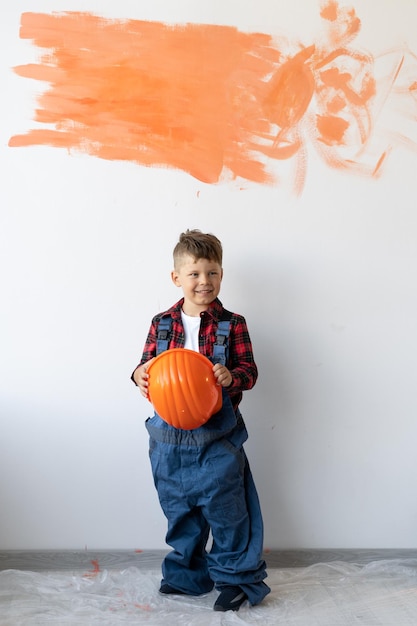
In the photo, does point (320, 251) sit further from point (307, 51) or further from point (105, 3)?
point (105, 3)

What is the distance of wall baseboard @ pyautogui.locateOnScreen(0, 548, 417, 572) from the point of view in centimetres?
232

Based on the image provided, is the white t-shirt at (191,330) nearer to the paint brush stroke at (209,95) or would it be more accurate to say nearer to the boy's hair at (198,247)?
the boy's hair at (198,247)

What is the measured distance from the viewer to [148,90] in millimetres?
2248

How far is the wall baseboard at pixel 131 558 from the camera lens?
7.62 ft

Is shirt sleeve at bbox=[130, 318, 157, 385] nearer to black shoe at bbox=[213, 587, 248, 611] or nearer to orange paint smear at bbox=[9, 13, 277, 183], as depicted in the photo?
orange paint smear at bbox=[9, 13, 277, 183]

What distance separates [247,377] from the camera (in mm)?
2076

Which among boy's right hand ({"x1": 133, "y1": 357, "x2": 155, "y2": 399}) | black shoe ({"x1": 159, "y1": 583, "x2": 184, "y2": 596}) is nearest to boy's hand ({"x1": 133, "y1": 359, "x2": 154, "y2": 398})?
boy's right hand ({"x1": 133, "y1": 357, "x2": 155, "y2": 399})

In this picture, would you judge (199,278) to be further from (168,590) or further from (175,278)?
(168,590)

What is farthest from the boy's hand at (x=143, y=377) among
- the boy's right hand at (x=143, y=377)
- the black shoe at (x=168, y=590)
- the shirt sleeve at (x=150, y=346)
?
the black shoe at (x=168, y=590)

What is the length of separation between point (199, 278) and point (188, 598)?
A: 952 mm

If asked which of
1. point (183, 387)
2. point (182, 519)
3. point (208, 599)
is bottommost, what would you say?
point (208, 599)

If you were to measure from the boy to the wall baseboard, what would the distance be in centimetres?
18

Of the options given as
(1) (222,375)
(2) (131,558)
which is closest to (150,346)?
(1) (222,375)

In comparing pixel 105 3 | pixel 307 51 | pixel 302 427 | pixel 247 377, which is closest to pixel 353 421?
pixel 302 427
